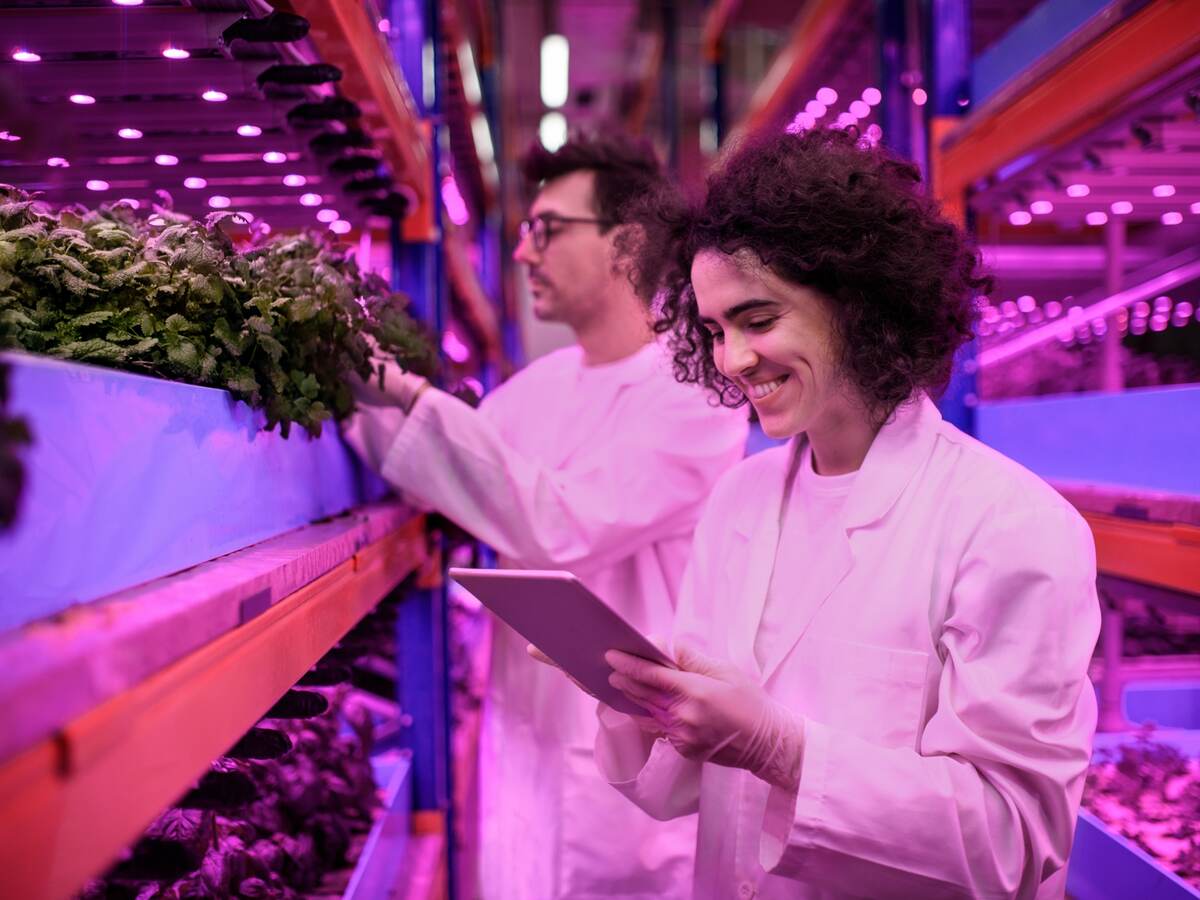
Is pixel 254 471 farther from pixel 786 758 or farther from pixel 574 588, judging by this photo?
pixel 786 758

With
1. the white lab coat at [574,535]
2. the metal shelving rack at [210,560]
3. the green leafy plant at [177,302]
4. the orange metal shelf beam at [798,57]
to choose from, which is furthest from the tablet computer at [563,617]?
the orange metal shelf beam at [798,57]

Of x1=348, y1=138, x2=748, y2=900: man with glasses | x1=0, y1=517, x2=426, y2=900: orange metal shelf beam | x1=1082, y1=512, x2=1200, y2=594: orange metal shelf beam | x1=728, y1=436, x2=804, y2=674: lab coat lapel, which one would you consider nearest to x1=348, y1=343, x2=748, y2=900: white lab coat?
x1=348, y1=138, x2=748, y2=900: man with glasses

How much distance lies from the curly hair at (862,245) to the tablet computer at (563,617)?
1.63 ft

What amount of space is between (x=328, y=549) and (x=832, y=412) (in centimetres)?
69

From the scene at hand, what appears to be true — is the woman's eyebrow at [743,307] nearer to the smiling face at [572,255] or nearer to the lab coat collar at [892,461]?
the lab coat collar at [892,461]

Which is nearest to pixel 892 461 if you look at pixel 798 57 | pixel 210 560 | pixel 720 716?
pixel 720 716

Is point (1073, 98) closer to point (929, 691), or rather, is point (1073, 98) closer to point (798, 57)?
point (929, 691)

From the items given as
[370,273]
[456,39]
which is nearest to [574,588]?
[370,273]

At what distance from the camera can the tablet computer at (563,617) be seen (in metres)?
1.03

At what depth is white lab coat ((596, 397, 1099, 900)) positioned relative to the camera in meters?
1.13

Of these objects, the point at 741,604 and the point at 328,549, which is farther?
the point at 741,604

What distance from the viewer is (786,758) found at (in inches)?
46.4

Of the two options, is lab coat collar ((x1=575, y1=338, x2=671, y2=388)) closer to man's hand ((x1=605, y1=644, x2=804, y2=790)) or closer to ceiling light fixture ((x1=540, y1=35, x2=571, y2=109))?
man's hand ((x1=605, y1=644, x2=804, y2=790))

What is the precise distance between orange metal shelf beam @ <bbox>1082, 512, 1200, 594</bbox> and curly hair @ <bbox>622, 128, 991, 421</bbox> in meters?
0.45
